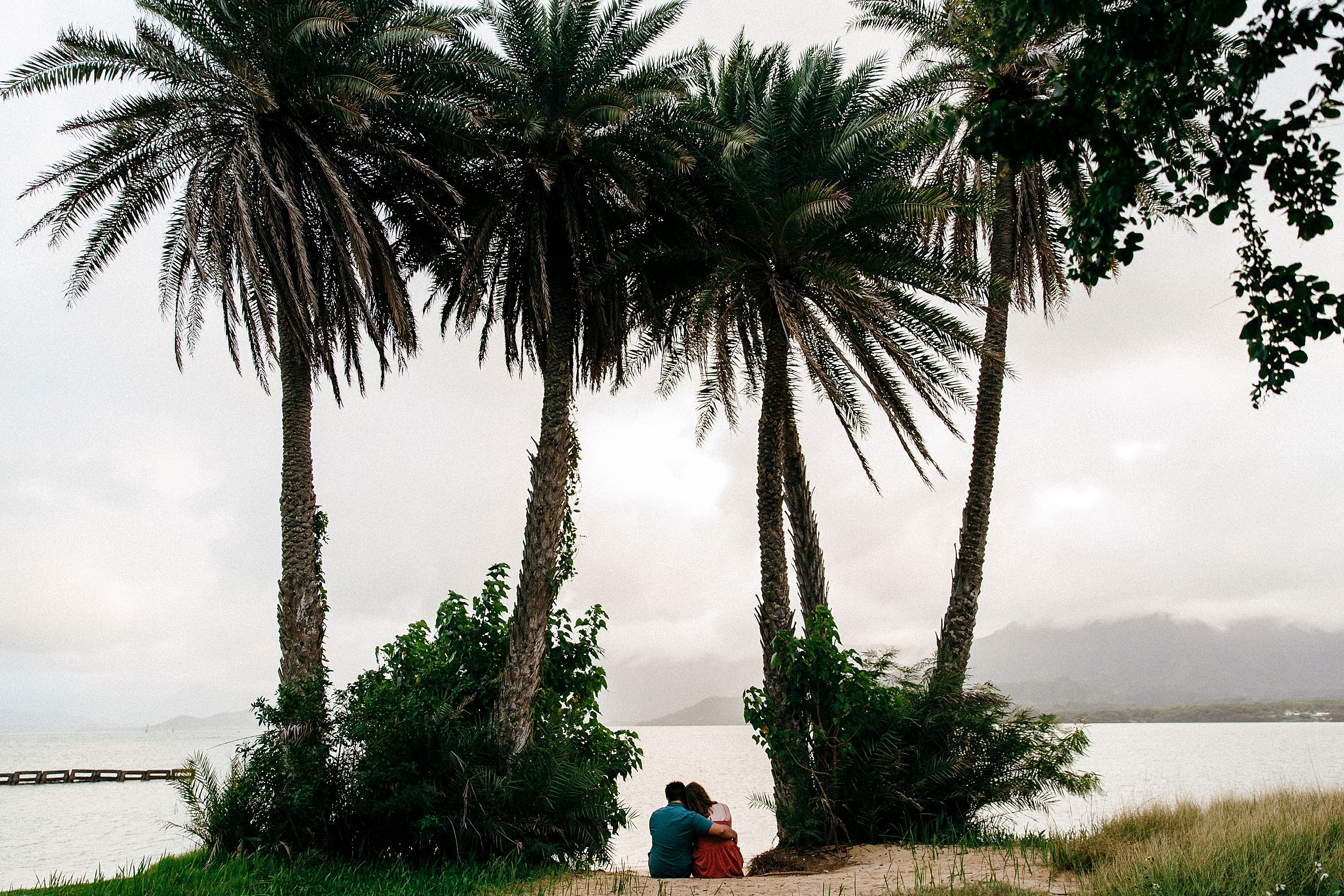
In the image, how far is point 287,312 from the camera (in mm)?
13055

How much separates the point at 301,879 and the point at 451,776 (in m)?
2.09

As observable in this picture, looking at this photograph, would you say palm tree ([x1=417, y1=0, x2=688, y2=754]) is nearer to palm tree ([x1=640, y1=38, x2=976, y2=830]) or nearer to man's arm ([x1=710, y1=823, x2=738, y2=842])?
palm tree ([x1=640, y1=38, x2=976, y2=830])

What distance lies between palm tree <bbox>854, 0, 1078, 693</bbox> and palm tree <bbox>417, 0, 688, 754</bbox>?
4.82m

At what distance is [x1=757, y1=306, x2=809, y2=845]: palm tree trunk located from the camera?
12195 mm

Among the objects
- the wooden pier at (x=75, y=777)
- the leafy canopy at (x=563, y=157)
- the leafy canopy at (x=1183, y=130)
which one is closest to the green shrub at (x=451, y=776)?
the leafy canopy at (x=563, y=157)

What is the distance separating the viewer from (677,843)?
9531 mm

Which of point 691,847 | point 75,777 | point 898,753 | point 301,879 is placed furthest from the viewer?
point 75,777

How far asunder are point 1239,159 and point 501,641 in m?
11.4

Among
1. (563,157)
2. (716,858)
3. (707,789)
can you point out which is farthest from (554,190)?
(707,789)

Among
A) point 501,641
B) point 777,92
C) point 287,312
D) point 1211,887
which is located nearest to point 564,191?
point 777,92

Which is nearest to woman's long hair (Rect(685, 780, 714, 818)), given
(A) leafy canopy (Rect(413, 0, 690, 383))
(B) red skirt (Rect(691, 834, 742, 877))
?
(B) red skirt (Rect(691, 834, 742, 877))

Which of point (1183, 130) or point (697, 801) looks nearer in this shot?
point (1183, 130)

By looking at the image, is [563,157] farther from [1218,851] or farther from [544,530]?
[1218,851]

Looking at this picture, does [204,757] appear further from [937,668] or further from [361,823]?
[937,668]
